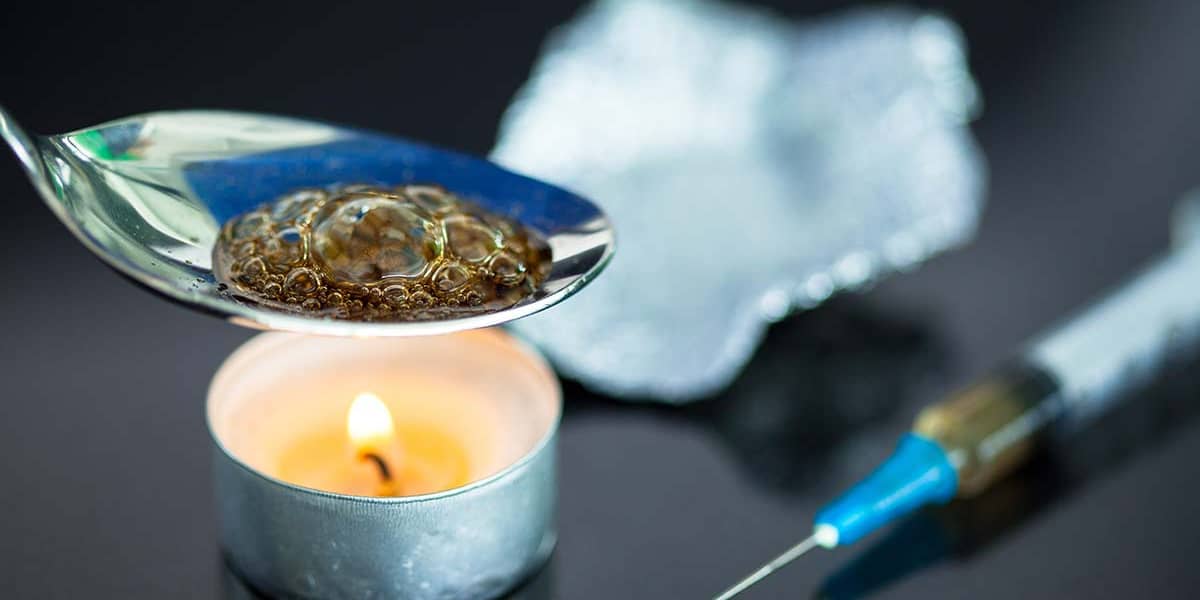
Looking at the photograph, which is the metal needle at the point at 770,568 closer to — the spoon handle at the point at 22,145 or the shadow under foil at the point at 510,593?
the shadow under foil at the point at 510,593

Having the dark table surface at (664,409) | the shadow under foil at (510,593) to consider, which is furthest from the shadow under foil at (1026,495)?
the shadow under foil at (510,593)

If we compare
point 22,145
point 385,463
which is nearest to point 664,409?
point 385,463

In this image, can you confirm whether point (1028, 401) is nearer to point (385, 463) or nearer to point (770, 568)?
point (770, 568)

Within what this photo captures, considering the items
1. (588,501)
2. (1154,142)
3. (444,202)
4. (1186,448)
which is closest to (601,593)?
(588,501)

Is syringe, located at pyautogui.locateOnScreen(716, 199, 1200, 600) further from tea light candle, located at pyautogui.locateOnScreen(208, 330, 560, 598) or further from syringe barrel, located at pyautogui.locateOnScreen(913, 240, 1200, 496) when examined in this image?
tea light candle, located at pyautogui.locateOnScreen(208, 330, 560, 598)

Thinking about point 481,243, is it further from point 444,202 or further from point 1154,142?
point 1154,142

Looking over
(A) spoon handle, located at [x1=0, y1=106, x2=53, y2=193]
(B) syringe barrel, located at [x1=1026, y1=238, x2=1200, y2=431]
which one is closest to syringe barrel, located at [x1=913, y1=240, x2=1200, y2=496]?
(B) syringe barrel, located at [x1=1026, y1=238, x2=1200, y2=431]
